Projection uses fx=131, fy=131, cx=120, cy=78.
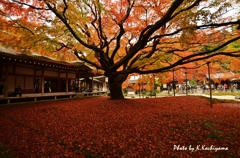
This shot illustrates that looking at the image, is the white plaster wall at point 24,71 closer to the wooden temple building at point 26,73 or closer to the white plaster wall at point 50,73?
the wooden temple building at point 26,73

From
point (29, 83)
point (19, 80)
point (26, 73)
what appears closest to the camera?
point (19, 80)

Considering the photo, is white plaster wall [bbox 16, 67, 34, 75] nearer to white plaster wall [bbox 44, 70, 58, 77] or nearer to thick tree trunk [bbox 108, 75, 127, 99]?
white plaster wall [bbox 44, 70, 58, 77]

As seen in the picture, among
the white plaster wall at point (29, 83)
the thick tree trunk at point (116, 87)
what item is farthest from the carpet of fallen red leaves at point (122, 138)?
the white plaster wall at point (29, 83)

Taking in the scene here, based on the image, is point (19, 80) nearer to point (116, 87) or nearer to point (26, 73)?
point (26, 73)

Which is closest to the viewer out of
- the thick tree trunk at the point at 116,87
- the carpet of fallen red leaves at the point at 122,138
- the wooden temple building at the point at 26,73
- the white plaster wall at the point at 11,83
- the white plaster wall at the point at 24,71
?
A: the carpet of fallen red leaves at the point at 122,138

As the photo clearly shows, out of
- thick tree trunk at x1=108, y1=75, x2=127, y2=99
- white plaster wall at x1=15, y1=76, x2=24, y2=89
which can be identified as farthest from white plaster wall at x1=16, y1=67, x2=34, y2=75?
thick tree trunk at x1=108, y1=75, x2=127, y2=99

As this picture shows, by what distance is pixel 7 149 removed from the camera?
3.92 meters

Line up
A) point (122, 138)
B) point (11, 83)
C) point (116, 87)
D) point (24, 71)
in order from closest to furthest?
point (122, 138)
point (11, 83)
point (116, 87)
point (24, 71)

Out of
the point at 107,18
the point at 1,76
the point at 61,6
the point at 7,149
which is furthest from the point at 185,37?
the point at 1,76

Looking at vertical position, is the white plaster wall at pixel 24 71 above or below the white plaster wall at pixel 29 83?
above

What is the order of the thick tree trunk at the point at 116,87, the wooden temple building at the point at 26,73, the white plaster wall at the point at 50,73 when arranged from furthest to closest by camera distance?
the white plaster wall at the point at 50,73, the thick tree trunk at the point at 116,87, the wooden temple building at the point at 26,73

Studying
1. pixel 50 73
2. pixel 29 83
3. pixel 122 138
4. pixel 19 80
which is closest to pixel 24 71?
pixel 19 80

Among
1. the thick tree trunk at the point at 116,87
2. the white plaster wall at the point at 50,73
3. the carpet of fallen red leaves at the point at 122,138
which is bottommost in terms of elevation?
the carpet of fallen red leaves at the point at 122,138

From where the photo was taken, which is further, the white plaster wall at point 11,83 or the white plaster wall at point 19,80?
the white plaster wall at point 19,80
